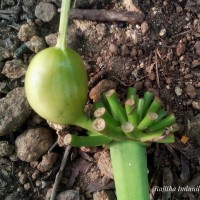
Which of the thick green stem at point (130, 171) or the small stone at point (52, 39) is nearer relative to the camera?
the thick green stem at point (130, 171)

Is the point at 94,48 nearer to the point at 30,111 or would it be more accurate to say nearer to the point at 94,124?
the point at 30,111

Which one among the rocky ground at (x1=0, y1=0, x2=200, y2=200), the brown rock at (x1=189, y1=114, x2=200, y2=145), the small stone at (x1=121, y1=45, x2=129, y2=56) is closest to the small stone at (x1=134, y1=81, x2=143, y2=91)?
the rocky ground at (x1=0, y1=0, x2=200, y2=200)

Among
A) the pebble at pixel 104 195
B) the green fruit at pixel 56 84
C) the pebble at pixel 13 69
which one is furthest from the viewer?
the pebble at pixel 13 69

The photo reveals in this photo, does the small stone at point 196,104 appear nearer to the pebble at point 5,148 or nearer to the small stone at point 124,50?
the small stone at point 124,50

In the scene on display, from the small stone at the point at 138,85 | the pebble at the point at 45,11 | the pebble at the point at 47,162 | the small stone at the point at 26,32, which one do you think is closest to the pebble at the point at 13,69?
the small stone at the point at 26,32

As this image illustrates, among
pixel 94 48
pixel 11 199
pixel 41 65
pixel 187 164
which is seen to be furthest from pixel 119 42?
pixel 11 199

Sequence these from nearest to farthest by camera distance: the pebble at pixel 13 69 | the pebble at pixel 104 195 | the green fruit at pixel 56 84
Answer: the green fruit at pixel 56 84 → the pebble at pixel 104 195 → the pebble at pixel 13 69
